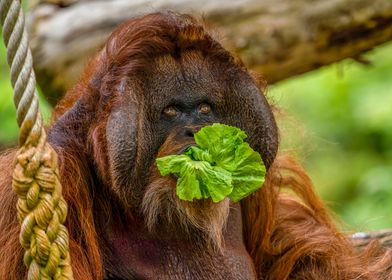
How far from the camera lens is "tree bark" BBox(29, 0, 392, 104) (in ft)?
16.8

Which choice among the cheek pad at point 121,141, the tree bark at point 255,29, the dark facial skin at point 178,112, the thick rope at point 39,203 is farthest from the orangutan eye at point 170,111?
the tree bark at point 255,29

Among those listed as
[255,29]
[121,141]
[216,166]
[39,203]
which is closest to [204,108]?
[216,166]

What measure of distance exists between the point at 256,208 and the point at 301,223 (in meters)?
0.35

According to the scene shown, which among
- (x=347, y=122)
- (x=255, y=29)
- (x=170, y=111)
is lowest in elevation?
(x=347, y=122)

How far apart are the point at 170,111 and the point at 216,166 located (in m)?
0.26

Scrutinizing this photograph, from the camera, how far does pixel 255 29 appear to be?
5.20 meters

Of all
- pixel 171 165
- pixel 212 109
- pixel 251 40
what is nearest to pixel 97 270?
pixel 171 165

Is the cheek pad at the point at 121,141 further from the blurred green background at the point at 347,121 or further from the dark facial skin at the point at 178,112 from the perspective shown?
the blurred green background at the point at 347,121

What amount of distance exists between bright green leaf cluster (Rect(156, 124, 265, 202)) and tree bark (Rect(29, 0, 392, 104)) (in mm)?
1453

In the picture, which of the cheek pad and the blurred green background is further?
the blurred green background

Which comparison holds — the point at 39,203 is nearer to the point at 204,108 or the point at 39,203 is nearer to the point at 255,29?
the point at 204,108

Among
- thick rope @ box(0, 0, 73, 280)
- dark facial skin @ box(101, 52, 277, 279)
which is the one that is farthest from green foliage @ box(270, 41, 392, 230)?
thick rope @ box(0, 0, 73, 280)

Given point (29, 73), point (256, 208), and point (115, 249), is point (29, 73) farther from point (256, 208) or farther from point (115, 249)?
point (256, 208)

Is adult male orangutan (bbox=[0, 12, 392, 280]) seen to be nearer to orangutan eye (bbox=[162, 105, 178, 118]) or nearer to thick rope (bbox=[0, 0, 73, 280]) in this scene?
orangutan eye (bbox=[162, 105, 178, 118])
